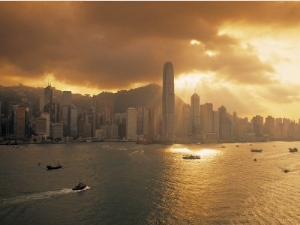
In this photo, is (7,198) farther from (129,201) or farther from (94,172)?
(94,172)

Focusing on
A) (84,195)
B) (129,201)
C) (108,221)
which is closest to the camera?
(108,221)

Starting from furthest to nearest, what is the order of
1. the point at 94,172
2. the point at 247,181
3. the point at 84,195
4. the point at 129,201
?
1. the point at 94,172
2. the point at 247,181
3. the point at 84,195
4. the point at 129,201

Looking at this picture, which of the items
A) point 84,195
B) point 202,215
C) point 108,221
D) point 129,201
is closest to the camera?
point 108,221

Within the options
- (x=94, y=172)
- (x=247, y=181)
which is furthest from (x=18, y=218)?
(x=247, y=181)

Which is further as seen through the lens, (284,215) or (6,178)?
(6,178)

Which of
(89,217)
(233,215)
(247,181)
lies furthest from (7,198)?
(247,181)

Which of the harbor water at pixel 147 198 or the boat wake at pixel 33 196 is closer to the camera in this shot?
the harbor water at pixel 147 198

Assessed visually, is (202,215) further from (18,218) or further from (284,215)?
(18,218)

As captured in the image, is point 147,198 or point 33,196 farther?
point 33,196

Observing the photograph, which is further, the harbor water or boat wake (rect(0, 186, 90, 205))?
boat wake (rect(0, 186, 90, 205))
